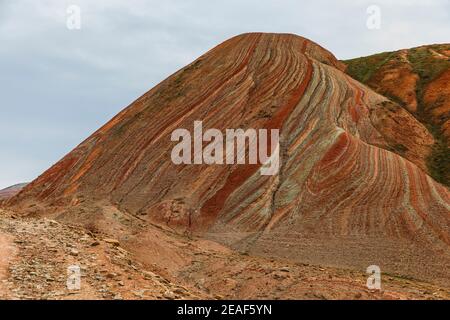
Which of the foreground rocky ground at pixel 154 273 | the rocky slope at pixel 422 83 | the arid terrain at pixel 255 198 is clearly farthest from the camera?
the rocky slope at pixel 422 83

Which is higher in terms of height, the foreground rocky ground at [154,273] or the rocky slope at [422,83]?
the rocky slope at [422,83]

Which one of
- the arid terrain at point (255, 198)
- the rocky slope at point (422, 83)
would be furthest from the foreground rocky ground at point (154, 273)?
the rocky slope at point (422, 83)

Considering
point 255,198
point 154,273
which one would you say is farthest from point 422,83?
point 154,273

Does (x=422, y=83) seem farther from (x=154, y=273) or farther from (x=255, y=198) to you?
(x=154, y=273)

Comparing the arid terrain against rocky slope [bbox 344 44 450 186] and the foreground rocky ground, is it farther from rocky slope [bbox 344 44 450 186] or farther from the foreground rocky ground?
rocky slope [bbox 344 44 450 186]

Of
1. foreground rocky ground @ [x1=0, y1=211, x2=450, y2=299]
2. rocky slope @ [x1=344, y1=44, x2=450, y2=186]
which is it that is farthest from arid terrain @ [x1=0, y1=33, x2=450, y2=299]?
rocky slope @ [x1=344, y1=44, x2=450, y2=186]

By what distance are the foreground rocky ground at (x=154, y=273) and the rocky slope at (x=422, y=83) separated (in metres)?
19.8

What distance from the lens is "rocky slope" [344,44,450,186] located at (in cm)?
4439

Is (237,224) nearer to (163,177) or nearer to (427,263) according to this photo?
(163,177)

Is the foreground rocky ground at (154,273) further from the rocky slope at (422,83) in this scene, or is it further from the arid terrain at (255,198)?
the rocky slope at (422,83)

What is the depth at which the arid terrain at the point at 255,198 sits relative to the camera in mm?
21328

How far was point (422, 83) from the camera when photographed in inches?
2224

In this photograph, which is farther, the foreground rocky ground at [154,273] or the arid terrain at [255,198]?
the arid terrain at [255,198]

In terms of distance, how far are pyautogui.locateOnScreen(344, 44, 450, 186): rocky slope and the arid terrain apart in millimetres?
250
